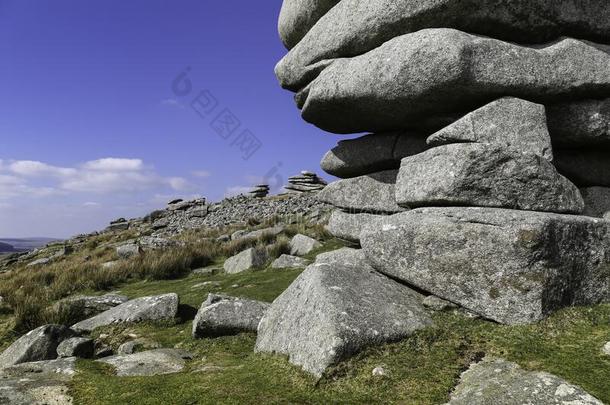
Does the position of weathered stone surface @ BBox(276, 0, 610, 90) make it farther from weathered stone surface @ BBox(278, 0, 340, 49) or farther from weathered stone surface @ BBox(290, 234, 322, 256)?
weathered stone surface @ BBox(290, 234, 322, 256)

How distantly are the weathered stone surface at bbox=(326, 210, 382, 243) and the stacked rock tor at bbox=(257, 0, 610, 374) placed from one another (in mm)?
696

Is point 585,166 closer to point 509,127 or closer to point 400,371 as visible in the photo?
point 509,127

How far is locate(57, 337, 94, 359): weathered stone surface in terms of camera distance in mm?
8500

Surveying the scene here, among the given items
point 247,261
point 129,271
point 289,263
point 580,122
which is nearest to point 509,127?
point 580,122

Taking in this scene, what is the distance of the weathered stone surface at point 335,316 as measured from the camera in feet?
20.0

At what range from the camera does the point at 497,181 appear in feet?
25.8

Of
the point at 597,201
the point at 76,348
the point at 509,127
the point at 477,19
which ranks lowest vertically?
the point at 76,348

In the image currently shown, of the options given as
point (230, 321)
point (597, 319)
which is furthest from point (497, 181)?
point (230, 321)

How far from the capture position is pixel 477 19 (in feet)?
29.5

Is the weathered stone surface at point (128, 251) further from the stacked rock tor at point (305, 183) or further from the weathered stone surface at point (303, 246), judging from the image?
the stacked rock tor at point (305, 183)

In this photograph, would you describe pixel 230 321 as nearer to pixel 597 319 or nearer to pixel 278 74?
pixel 597 319

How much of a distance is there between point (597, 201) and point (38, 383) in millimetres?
10707

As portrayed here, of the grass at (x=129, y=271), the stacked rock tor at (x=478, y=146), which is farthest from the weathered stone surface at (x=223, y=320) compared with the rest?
the grass at (x=129, y=271)

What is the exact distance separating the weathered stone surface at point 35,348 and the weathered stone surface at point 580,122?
1113 cm
